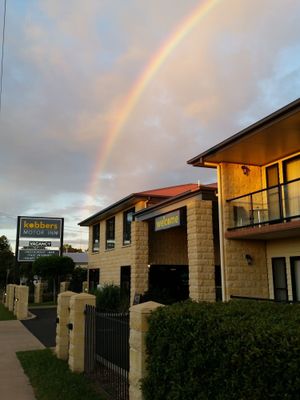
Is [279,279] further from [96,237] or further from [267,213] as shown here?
[96,237]

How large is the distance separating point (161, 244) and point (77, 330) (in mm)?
12916

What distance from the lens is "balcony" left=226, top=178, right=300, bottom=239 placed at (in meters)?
13.0

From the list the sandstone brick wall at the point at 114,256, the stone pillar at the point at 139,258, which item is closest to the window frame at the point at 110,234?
the sandstone brick wall at the point at 114,256

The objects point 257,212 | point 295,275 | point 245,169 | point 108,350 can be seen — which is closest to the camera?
point 108,350

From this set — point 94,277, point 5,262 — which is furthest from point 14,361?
point 5,262

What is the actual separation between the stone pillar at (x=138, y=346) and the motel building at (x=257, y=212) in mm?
7925

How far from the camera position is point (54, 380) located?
26.7ft

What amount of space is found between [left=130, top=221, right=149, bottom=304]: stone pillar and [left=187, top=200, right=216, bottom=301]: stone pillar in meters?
Result: 5.10

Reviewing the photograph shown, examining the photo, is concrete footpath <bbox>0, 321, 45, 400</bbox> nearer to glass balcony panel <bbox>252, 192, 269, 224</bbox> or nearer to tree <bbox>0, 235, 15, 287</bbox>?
glass balcony panel <bbox>252, 192, 269, 224</bbox>

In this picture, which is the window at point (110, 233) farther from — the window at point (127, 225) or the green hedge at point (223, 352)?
the green hedge at point (223, 352)

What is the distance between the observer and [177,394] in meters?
4.52

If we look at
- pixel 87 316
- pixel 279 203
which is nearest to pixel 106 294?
pixel 279 203

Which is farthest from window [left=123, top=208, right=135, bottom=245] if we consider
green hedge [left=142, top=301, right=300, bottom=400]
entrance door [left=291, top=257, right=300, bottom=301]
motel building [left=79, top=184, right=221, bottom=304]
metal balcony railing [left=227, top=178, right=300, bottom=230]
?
green hedge [left=142, top=301, right=300, bottom=400]

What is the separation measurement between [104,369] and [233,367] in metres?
5.40
